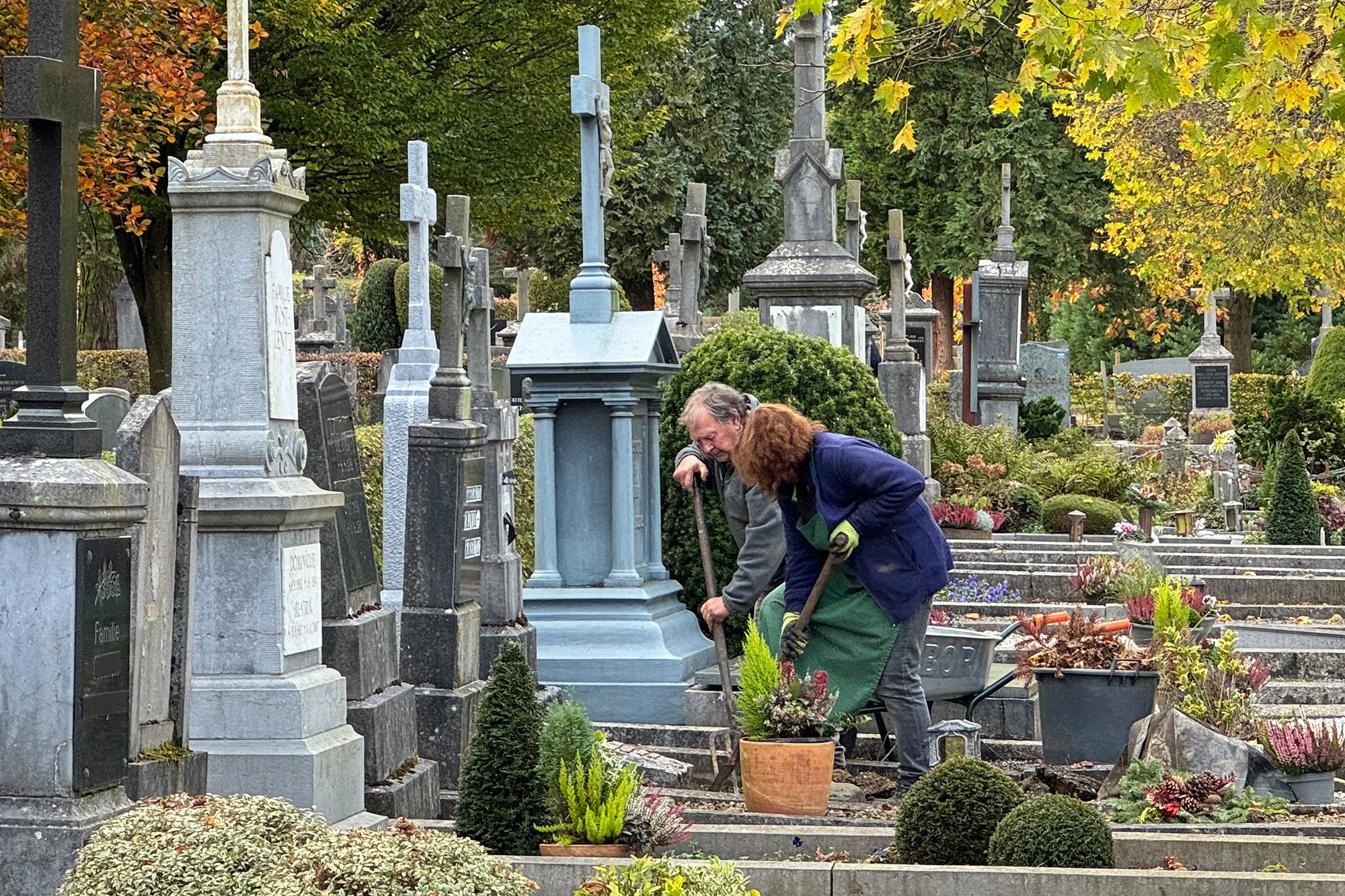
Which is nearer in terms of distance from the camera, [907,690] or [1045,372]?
[907,690]

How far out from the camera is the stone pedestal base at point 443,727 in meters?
7.75

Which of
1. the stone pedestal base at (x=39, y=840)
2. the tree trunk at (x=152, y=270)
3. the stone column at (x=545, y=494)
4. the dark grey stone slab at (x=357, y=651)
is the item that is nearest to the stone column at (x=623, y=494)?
the stone column at (x=545, y=494)

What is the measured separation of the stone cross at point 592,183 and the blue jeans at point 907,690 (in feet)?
9.58

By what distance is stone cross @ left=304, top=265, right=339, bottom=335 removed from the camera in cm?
3000

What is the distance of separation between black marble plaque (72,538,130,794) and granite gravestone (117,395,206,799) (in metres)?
0.25

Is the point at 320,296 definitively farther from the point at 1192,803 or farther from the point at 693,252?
the point at 1192,803

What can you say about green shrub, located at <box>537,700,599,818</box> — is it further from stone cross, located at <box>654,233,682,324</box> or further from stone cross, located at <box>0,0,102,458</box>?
stone cross, located at <box>654,233,682,324</box>

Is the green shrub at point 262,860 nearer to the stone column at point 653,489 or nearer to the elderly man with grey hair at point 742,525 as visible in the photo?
the elderly man with grey hair at point 742,525

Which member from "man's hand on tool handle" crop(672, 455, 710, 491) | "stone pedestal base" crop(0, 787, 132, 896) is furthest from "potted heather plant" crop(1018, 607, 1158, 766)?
"stone pedestal base" crop(0, 787, 132, 896)

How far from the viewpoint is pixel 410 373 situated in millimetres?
11375

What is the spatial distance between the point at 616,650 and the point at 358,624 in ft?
6.61

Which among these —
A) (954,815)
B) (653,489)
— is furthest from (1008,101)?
(954,815)

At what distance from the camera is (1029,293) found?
146 ft

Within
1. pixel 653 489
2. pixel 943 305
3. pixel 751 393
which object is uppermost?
pixel 943 305
